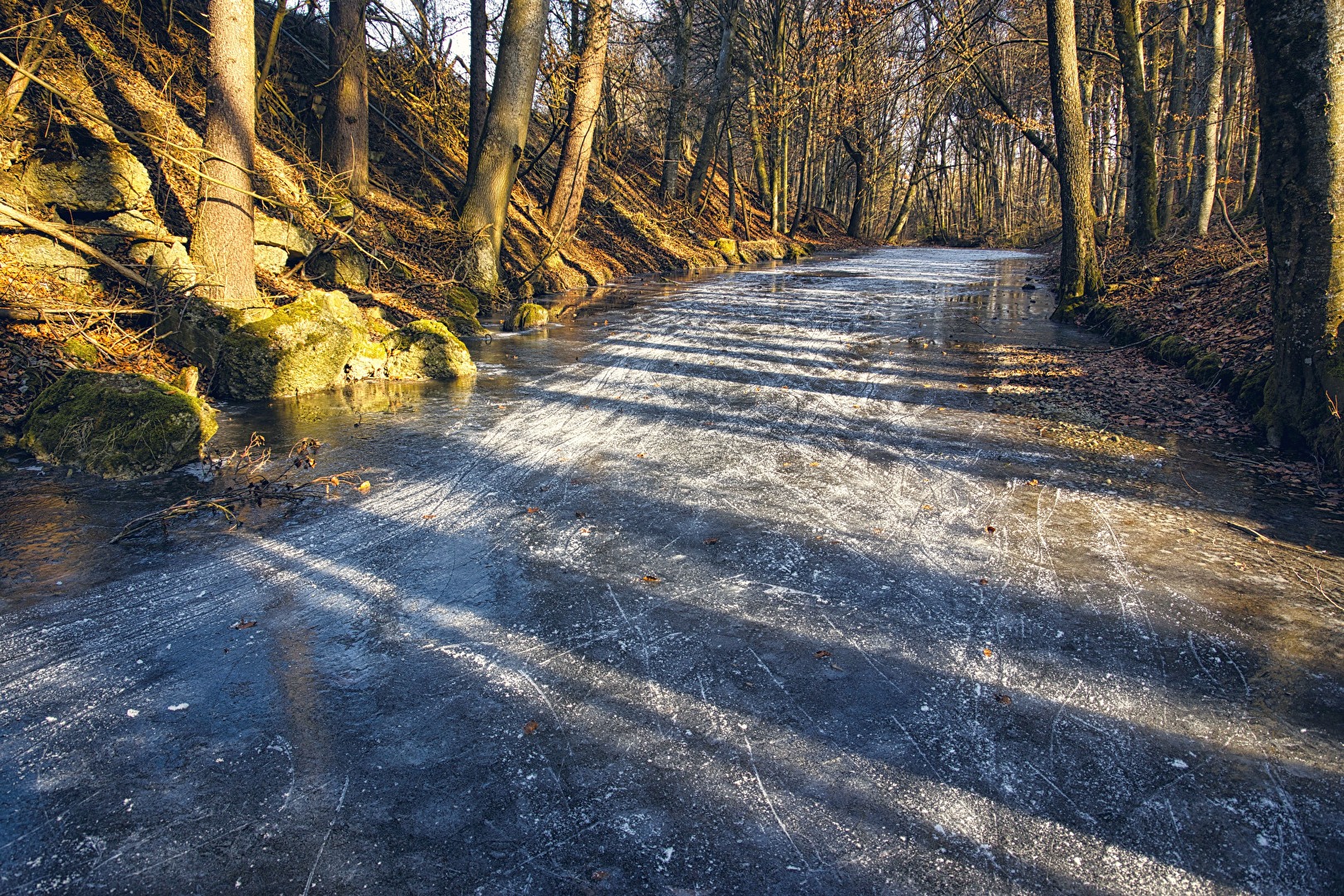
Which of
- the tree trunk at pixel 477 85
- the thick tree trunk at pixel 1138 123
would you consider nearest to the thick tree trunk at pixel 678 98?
the tree trunk at pixel 477 85

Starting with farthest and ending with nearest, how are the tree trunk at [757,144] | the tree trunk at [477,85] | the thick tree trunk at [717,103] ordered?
the tree trunk at [757,144] < the thick tree trunk at [717,103] < the tree trunk at [477,85]

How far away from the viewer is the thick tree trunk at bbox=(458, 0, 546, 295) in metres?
14.3

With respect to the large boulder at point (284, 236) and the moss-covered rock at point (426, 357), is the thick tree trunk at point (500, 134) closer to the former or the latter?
the large boulder at point (284, 236)

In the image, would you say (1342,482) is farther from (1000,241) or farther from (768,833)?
(1000,241)

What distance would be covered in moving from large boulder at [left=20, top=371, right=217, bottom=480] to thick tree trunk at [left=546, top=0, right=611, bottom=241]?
13.0 meters

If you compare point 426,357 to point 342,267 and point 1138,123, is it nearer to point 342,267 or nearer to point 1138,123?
point 342,267

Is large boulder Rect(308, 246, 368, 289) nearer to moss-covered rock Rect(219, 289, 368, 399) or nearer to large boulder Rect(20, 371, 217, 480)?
moss-covered rock Rect(219, 289, 368, 399)

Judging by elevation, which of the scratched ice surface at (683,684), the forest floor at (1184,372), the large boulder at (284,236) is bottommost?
the scratched ice surface at (683,684)

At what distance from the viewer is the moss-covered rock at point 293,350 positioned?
780 centimetres

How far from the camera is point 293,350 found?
809cm

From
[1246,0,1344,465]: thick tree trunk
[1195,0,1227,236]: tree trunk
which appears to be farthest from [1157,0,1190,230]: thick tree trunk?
[1246,0,1344,465]: thick tree trunk

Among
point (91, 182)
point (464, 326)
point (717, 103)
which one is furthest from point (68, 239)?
point (717, 103)

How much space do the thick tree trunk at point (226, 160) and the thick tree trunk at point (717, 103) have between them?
2278 centimetres

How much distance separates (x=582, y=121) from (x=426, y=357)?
11138 millimetres
